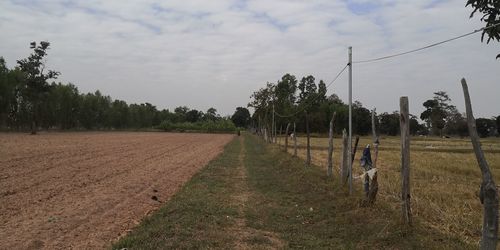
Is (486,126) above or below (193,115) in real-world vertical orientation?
below

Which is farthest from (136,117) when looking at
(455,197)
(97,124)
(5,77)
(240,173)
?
(455,197)

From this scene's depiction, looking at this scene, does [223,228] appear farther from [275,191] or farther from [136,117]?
[136,117]

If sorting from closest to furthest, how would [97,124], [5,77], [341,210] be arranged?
[341,210], [5,77], [97,124]

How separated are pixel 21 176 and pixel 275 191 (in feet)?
25.6

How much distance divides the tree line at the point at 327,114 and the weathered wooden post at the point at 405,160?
1734cm

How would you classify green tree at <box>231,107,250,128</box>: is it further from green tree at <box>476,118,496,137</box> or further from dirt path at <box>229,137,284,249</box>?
dirt path at <box>229,137,284,249</box>

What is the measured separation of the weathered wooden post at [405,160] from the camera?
7.69 metres

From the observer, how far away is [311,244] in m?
7.70

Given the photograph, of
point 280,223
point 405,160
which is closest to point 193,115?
point 280,223

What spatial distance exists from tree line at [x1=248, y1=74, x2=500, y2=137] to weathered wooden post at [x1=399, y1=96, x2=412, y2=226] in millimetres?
17343

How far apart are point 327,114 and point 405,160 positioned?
78.3 metres

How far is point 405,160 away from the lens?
782 cm

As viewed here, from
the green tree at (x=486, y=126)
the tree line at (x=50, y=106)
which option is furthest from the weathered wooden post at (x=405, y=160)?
the green tree at (x=486, y=126)

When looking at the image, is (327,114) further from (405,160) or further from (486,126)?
(405,160)
